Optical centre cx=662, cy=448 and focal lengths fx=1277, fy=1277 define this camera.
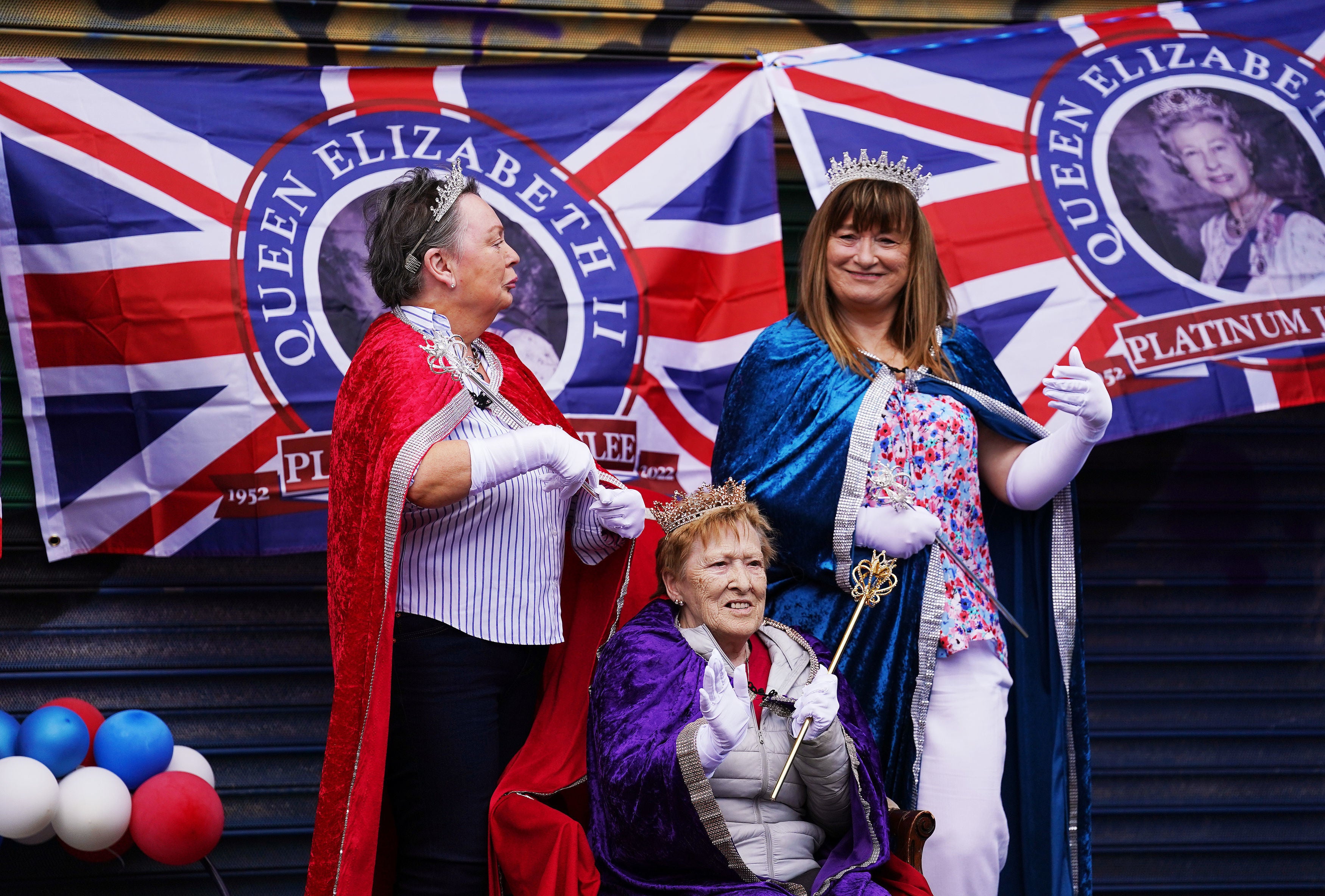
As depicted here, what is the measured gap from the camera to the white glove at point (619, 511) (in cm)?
283

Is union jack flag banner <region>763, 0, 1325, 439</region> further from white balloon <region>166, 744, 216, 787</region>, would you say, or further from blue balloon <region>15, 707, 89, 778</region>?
blue balloon <region>15, 707, 89, 778</region>

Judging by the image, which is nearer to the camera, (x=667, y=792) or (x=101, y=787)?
(x=667, y=792)

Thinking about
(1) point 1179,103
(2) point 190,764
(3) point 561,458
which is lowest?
(2) point 190,764

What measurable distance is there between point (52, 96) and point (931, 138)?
2.61 meters

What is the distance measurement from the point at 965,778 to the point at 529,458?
50.1 inches

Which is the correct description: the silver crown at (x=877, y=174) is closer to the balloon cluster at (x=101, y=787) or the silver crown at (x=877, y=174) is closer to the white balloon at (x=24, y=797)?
the balloon cluster at (x=101, y=787)

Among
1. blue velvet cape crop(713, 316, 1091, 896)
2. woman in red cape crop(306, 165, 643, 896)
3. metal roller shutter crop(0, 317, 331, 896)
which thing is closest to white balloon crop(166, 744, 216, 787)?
metal roller shutter crop(0, 317, 331, 896)

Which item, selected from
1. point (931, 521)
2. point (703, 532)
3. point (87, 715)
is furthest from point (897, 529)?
point (87, 715)

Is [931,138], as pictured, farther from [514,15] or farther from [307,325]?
[307,325]

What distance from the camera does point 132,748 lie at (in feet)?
10.6

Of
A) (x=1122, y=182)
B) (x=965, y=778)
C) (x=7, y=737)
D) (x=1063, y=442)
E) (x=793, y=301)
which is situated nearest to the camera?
(x=965, y=778)

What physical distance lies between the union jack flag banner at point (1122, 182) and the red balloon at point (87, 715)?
2.56 metres

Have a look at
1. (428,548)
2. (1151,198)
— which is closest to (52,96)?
(428,548)

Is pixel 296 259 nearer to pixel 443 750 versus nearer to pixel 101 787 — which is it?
pixel 101 787
